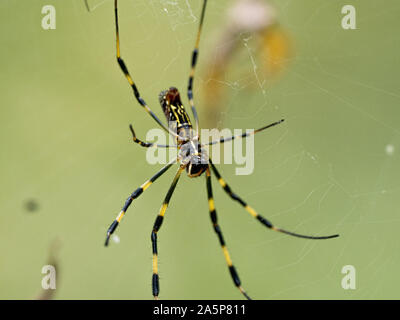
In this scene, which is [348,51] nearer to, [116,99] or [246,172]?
[246,172]

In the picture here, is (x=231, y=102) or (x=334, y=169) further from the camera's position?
(x=334, y=169)

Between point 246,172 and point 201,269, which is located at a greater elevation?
point 246,172

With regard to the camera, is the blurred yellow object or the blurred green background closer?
the blurred yellow object

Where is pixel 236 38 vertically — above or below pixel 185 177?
above

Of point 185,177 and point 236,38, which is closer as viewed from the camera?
point 236,38

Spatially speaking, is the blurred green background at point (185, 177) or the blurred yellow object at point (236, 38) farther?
the blurred green background at point (185, 177)

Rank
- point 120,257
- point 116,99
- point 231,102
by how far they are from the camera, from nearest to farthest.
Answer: point 231,102 < point 120,257 < point 116,99
